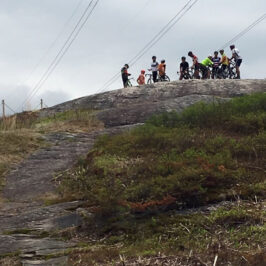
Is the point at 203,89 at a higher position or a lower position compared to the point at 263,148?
higher

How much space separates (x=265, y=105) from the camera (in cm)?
1505

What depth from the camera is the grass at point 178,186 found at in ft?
22.8

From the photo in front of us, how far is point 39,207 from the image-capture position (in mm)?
9906

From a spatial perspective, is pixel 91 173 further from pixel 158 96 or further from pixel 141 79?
pixel 141 79

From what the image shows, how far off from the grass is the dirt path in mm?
492

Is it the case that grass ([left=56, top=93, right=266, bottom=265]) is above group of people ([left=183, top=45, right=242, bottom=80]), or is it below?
below

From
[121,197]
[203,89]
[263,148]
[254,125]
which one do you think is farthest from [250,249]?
[203,89]

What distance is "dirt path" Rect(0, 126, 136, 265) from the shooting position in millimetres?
7526

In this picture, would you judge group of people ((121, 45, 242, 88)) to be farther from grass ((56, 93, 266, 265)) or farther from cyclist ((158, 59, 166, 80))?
grass ((56, 93, 266, 265))

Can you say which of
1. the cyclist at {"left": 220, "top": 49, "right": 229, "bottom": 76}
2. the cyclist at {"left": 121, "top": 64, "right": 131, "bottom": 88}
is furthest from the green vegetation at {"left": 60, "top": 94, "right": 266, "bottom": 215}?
the cyclist at {"left": 121, "top": 64, "right": 131, "bottom": 88}

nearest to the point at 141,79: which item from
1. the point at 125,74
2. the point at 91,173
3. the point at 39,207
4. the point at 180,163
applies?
the point at 125,74

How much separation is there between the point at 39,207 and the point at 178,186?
2.65 metres

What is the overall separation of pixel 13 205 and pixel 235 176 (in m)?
4.08

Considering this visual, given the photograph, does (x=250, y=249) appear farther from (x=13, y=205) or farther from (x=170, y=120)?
(x=170, y=120)
